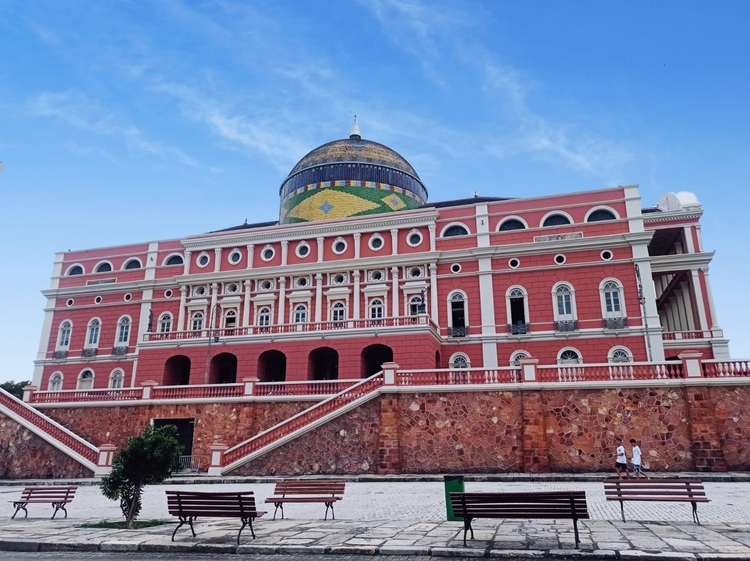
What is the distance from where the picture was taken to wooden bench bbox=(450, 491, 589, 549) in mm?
7707

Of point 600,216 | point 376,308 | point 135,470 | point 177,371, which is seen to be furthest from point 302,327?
point 135,470

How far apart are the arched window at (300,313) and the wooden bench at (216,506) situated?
70.8 ft

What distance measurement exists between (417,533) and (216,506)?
3131mm

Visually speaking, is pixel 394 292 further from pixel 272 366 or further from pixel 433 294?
pixel 272 366

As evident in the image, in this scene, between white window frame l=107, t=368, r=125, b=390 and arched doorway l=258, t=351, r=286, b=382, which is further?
white window frame l=107, t=368, r=125, b=390

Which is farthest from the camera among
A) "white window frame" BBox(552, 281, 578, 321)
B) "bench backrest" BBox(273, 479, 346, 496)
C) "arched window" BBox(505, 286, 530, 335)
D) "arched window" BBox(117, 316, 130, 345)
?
"arched window" BBox(117, 316, 130, 345)

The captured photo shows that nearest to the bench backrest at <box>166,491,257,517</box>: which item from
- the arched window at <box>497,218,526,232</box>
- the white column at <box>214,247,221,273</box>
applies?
the arched window at <box>497,218,526,232</box>

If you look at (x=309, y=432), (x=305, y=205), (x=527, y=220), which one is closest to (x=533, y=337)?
(x=527, y=220)

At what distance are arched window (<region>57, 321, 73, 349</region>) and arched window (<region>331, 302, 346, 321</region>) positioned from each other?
16.5 metres

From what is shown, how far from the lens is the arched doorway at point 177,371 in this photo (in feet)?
93.9

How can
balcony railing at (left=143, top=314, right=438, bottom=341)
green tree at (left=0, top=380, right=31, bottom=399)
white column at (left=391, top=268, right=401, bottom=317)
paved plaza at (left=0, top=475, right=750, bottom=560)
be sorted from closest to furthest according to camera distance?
paved plaza at (left=0, top=475, right=750, bottom=560), balcony railing at (left=143, top=314, right=438, bottom=341), white column at (left=391, top=268, right=401, bottom=317), green tree at (left=0, top=380, right=31, bottom=399)

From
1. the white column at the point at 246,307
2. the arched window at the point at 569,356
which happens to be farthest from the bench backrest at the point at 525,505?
the white column at the point at 246,307

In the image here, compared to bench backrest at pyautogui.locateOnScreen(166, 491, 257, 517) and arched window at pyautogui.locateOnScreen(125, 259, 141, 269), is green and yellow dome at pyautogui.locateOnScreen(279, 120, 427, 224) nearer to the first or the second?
arched window at pyautogui.locateOnScreen(125, 259, 141, 269)

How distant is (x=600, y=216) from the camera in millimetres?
28688
